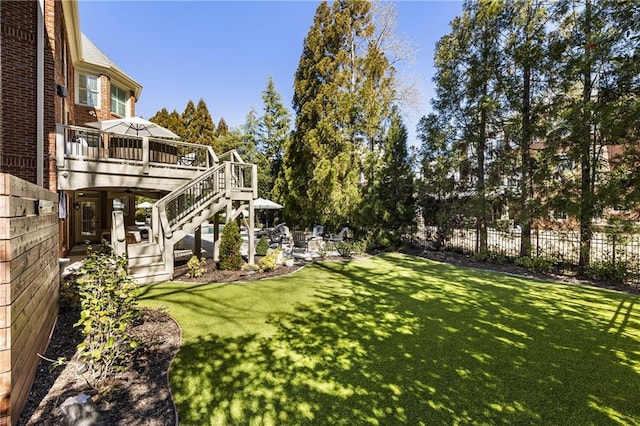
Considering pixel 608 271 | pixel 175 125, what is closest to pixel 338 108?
pixel 608 271

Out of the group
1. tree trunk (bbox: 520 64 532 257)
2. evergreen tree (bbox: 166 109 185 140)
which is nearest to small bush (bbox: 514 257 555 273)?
tree trunk (bbox: 520 64 532 257)

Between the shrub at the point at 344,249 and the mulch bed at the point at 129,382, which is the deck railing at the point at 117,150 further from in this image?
the shrub at the point at 344,249

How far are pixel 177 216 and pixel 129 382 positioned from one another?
247 inches

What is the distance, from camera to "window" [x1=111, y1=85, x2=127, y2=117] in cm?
1505

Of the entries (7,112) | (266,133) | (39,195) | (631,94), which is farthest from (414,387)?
(266,133)

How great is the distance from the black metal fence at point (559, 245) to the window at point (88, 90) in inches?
691

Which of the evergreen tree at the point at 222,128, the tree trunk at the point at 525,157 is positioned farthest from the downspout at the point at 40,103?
the evergreen tree at the point at 222,128

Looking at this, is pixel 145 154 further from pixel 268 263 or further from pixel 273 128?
pixel 273 128

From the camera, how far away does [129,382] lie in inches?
145

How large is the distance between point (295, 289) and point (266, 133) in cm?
2409

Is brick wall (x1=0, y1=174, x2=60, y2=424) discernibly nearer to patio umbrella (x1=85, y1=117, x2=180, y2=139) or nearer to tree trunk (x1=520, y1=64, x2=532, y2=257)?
patio umbrella (x1=85, y1=117, x2=180, y2=139)

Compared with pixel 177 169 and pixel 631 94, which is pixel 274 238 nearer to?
pixel 177 169

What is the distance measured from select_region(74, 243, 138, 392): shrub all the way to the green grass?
0.78m

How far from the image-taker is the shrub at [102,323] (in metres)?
3.39
